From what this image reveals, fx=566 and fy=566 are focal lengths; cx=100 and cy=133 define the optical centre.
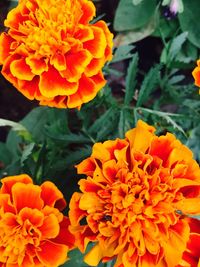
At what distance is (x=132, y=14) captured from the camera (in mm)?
1671

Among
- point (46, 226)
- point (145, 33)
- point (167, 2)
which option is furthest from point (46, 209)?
point (145, 33)

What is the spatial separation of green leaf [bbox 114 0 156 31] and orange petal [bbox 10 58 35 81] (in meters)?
0.64

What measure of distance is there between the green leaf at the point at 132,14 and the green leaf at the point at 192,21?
0.09 m

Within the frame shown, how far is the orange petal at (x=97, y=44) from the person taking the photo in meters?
1.07

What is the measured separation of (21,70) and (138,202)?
341 millimetres

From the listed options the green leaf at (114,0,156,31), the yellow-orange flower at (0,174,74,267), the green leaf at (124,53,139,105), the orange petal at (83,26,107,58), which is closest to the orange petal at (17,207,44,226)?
the yellow-orange flower at (0,174,74,267)

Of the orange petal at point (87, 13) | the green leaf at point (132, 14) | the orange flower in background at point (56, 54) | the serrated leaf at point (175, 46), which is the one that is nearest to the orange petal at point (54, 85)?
the orange flower in background at point (56, 54)

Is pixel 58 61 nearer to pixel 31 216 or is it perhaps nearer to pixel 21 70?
pixel 21 70

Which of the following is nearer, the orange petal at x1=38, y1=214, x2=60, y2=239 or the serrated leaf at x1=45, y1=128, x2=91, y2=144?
the orange petal at x1=38, y1=214, x2=60, y2=239

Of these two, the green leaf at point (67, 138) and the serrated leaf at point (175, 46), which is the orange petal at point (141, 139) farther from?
Answer: the serrated leaf at point (175, 46)

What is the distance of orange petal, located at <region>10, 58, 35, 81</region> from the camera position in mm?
1042

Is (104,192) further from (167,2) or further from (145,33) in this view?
(145,33)

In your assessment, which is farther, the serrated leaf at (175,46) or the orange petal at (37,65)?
the serrated leaf at (175,46)

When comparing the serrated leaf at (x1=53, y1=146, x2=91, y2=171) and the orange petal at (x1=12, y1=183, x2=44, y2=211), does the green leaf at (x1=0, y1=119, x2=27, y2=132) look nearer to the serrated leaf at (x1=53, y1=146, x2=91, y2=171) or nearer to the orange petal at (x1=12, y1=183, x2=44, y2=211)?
the serrated leaf at (x1=53, y1=146, x2=91, y2=171)
